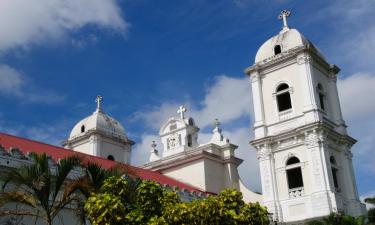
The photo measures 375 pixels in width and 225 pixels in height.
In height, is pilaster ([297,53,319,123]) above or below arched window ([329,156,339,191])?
above

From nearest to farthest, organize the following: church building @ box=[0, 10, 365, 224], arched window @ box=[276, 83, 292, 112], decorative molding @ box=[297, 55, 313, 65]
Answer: church building @ box=[0, 10, 365, 224] → decorative molding @ box=[297, 55, 313, 65] → arched window @ box=[276, 83, 292, 112]

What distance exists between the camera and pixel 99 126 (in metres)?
38.2

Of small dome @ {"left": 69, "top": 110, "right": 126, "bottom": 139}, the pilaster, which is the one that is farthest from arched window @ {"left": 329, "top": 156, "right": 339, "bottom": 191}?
small dome @ {"left": 69, "top": 110, "right": 126, "bottom": 139}

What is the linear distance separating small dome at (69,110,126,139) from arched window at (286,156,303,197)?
1437cm

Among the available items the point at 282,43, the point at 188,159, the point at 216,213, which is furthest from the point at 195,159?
the point at 216,213

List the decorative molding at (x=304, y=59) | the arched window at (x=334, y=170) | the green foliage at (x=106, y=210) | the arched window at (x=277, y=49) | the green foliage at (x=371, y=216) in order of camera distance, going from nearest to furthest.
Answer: the green foliage at (x=106, y=210)
the green foliage at (x=371, y=216)
the arched window at (x=334, y=170)
the decorative molding at (x=304, y=59)
the arched window at (x=277, y=49)

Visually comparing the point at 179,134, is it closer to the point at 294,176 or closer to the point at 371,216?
the point at 294,176

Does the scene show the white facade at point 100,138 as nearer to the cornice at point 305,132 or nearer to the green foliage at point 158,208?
the cornice at point 305,132

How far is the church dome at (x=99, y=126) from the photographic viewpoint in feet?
126

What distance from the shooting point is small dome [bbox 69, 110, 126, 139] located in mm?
38375

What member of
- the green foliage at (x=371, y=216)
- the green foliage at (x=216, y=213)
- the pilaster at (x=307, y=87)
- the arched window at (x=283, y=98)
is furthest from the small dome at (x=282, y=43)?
the green foliage at (x=216, y=213)

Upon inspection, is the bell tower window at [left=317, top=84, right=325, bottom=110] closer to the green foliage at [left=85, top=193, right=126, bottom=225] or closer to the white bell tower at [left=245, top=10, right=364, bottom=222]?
the white bell tower at [left=245, top=10, right=364, bottom=222]

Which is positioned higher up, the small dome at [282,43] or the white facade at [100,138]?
the small dome at [282,43]

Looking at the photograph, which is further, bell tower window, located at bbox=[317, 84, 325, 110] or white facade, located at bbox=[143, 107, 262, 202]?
white facade, located at bbox=[143, 107, 262, 202]
